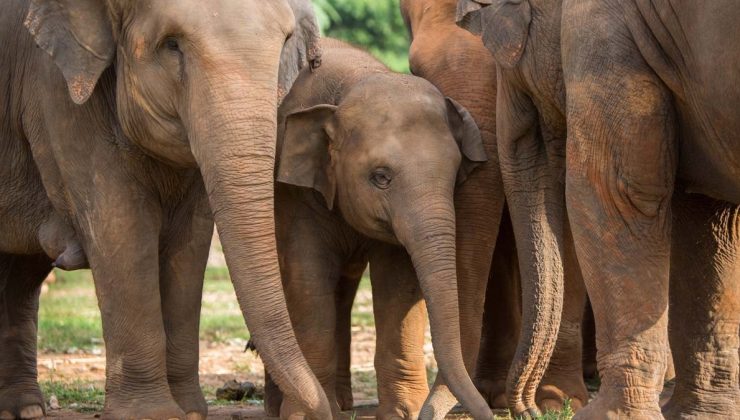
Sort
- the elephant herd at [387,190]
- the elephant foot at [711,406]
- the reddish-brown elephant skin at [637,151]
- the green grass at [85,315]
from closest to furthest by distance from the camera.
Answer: the reddish-brown elephant skin at [637,151]
the elephant herd at [387,190]
the elephant foot at [711,406]
the green grass at [85,315]

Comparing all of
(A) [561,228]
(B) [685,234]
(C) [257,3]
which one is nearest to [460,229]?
(A) [561,228]

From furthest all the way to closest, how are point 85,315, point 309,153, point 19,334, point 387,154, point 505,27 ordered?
1. point 85,315
2. point 19,334
3. point 309,153
4. point 387,154
5. point 505,27

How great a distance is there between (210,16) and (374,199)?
46.1 inches

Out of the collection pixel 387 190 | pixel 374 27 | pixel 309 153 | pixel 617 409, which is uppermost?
pixel 374 27

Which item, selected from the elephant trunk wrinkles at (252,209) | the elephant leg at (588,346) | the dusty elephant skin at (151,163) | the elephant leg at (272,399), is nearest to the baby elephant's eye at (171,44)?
the dusty elephant skin at (151,163)

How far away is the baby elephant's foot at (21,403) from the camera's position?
25.5ft

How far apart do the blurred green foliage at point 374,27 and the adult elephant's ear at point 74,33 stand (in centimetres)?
1535

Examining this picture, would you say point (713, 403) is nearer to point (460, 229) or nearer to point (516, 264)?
point (460, 229)

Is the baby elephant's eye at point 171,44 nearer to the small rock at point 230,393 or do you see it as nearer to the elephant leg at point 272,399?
the elephant leg at point 272,399

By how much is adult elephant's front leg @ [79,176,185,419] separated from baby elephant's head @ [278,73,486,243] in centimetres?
75

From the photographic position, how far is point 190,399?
7191mm

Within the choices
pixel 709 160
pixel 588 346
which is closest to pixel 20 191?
pixel 709 160

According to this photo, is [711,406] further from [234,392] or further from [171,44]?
[234,392]

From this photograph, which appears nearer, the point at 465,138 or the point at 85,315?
the point at 465,138
